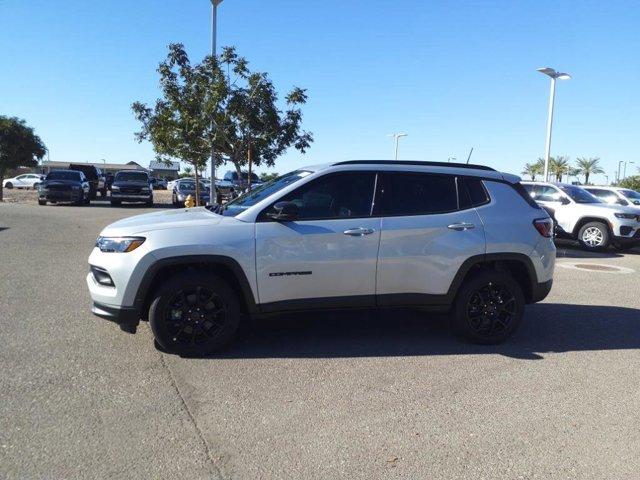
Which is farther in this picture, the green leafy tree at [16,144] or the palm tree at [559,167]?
the palm tree at [559,167]

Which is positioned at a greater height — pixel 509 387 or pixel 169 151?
pixel 169 151

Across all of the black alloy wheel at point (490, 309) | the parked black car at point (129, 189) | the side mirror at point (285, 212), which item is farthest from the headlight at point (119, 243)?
the parked black car at point (129, 189)

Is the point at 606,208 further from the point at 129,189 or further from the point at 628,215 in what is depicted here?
the point at 129,189

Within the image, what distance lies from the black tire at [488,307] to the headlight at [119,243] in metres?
3.13

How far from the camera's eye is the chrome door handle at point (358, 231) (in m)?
5.12

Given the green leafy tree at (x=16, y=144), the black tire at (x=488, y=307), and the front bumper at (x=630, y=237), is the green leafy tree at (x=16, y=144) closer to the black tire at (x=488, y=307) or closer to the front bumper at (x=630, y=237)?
the front bumper at (x=630, y=237)

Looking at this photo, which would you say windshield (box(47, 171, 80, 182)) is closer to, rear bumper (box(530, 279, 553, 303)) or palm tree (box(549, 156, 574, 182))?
rear bumper (box(530, 279, 553, 303))

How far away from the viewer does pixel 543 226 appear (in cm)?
573

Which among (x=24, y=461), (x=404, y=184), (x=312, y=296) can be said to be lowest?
(x=24, y=461)

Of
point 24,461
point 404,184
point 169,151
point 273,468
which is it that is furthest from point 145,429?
point 169,151

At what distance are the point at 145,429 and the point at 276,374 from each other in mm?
1287

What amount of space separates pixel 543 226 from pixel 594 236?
10170mm

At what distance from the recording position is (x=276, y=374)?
4.64 meters

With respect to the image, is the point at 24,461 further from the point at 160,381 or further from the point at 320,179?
the point at 320,179
